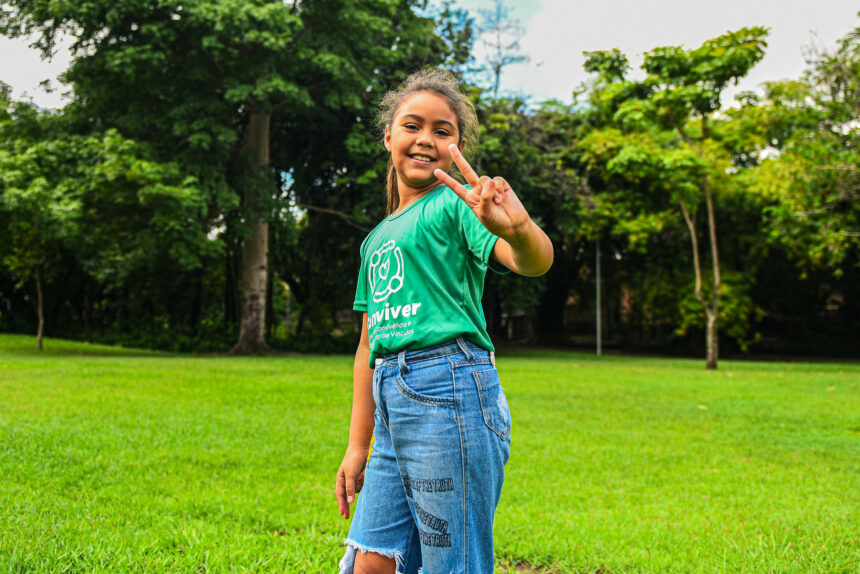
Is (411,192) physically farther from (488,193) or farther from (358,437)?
(358,437)

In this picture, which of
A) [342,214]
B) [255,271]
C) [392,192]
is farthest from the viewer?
[342,214]

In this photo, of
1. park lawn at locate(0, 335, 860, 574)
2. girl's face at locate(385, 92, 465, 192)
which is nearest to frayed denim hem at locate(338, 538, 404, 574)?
girl's face at locate(385, 92, 465, 192)

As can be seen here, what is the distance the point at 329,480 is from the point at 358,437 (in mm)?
3172

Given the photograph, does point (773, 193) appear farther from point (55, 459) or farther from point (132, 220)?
point (55, 459)

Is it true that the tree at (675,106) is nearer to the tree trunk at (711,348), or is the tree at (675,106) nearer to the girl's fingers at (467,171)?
the tree trunk at (711,348)

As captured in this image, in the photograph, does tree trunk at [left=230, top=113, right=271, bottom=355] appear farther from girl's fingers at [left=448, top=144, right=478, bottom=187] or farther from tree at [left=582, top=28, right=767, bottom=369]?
girl's fingers at [left=448, top=144, right=478, bottom=187]

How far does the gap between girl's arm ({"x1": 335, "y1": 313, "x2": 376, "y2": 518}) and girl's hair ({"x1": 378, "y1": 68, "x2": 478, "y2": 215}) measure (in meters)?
0.45

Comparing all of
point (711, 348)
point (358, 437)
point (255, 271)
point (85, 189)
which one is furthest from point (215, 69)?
point (358, 437)

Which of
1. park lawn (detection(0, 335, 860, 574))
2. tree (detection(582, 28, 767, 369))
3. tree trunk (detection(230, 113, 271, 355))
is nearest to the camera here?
park lawn (detection(0, 335, 860, 574))

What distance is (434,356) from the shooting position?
5.47ft

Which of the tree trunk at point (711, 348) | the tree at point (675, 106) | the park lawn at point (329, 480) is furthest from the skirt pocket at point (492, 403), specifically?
the tree trunk at point (711, 348)

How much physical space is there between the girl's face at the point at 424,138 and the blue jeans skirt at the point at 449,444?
0.47 meters

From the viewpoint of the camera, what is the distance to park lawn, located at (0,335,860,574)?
11.4ft

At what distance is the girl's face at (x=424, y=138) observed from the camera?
187 cm
